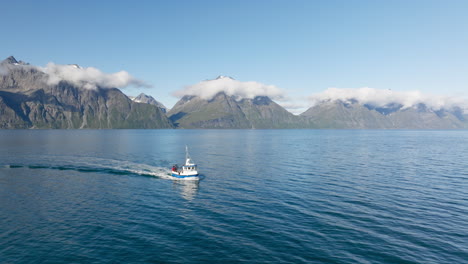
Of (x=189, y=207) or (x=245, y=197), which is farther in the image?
(x=245, y=197)

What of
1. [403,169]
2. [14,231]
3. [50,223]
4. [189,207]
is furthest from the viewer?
[403,169]

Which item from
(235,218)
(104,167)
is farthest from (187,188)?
(104,167)

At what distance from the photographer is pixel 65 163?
110188mm

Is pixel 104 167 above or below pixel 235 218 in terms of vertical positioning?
above

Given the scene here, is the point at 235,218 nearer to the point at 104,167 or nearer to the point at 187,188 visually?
the point at 187,188

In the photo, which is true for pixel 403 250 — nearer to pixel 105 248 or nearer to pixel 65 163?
pixel 105 248

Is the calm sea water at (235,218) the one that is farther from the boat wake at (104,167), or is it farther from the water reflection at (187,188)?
the boat wake at (104,167)

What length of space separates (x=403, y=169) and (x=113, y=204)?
101 meters

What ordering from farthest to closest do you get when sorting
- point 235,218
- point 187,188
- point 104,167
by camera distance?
point 104,167
point 187,188
point 235,218

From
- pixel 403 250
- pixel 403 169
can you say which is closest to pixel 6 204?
pixel 403 250

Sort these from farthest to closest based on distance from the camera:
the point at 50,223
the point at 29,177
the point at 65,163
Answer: the point at 65,163, the point at 29,177, the point at 50,223

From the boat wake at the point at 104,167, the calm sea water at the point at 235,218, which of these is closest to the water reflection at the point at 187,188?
the calm sea water at the point at 235,218

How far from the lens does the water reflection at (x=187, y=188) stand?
216 ft

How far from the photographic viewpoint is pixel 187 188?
7319cm
